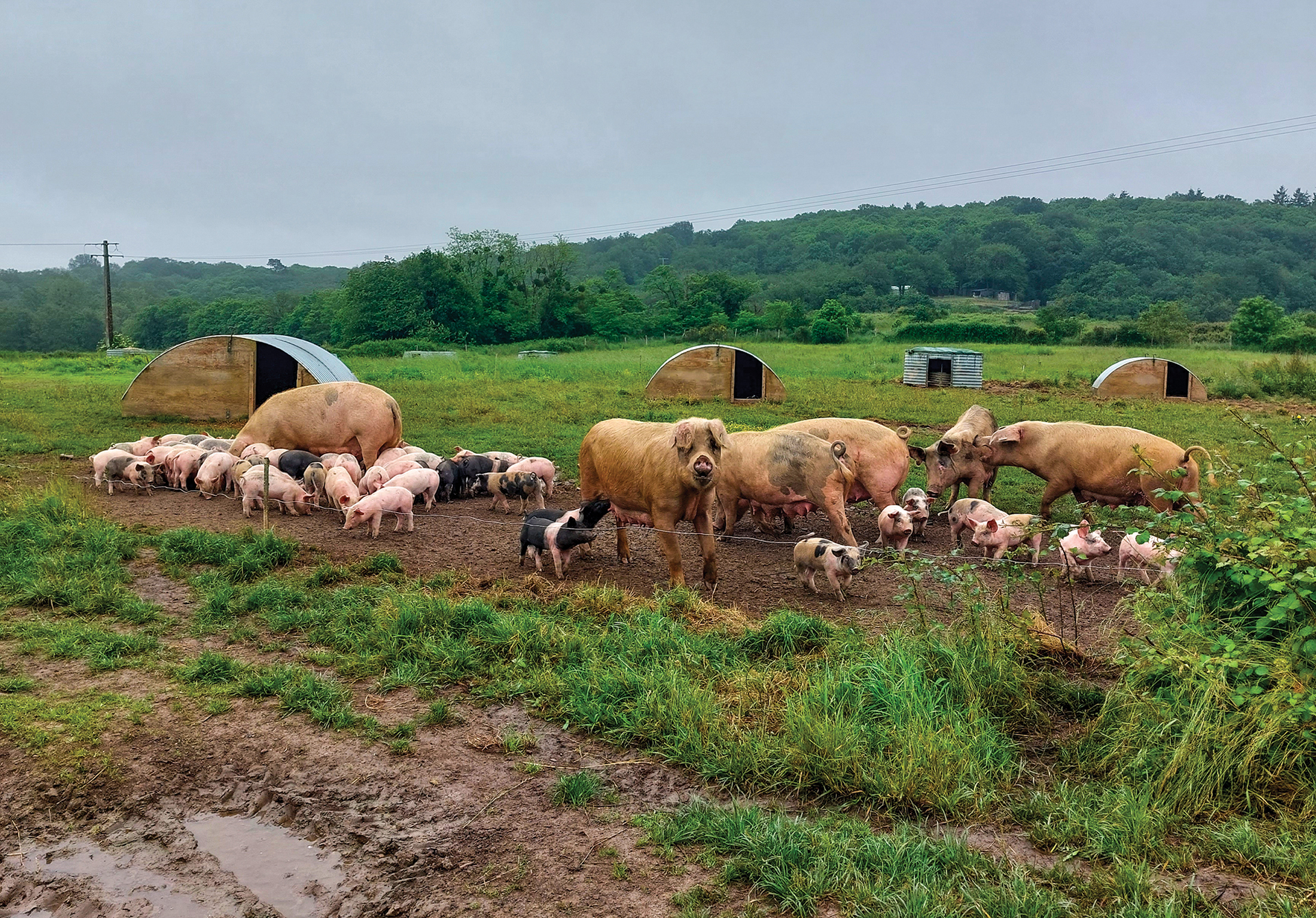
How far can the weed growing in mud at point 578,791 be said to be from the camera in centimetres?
452

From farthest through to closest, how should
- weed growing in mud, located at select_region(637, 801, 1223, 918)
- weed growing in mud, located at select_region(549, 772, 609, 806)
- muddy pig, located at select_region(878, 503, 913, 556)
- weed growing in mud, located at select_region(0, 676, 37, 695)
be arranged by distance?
muddy pig, located at select_region(878, 503, 913, 556) → weed growing in mud, located at select_region(0, 676, 37, 695) → weed growing in mud, located at select_region(549, 772, 609, 806) → weed growing in mud, located at select_region(637, 801, 1223, 918)

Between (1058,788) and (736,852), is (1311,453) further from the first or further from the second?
(736,852)

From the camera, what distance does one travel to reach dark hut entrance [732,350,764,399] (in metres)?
24.2

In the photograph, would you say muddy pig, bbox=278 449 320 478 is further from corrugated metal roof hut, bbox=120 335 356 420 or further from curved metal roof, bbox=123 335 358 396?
corrugated metal roof hut, bbox=120 335 356 420

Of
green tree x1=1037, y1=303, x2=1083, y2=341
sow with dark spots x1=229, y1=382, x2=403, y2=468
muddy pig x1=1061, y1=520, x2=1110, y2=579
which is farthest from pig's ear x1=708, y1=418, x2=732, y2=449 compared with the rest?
green tree x1=1037, y1=303, x2=1083, y2=341

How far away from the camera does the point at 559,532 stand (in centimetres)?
846

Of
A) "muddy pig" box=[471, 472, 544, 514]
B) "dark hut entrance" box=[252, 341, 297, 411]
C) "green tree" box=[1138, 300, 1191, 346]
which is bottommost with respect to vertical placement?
"muddy pig" box=[471, 472, 544, 514]

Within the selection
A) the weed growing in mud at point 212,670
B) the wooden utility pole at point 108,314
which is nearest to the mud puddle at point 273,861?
the weed growing in mud at point 212,670

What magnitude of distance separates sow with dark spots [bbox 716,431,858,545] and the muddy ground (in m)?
3.41

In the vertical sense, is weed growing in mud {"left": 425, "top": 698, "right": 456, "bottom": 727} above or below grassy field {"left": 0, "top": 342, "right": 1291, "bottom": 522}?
below

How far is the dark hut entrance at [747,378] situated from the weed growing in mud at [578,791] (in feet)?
65.3

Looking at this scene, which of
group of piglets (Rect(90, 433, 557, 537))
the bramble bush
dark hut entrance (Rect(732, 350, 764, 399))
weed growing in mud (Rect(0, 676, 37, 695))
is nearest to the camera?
the bramble bush

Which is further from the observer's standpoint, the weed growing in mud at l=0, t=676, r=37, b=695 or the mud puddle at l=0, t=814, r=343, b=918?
the weed growing in mud at l=0, t=676, r=37, b=695

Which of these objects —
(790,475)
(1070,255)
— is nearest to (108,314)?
(790,475)
